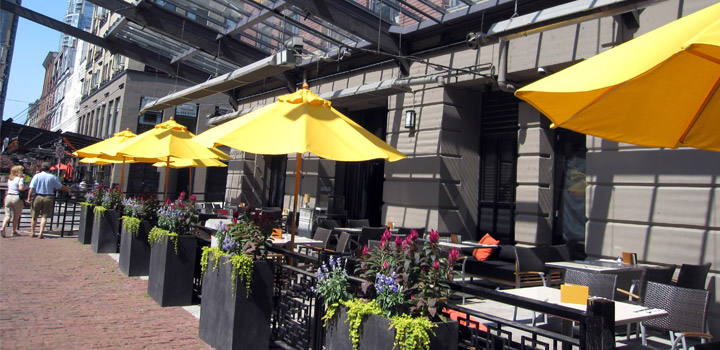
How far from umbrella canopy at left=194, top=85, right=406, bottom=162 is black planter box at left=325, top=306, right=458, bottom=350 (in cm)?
201

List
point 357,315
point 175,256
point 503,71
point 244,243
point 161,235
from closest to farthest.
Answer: point 357,315 < point 244,243 < point 175,256 < point 161,235 < point 503,71

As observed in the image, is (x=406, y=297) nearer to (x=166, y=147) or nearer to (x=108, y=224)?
(x=166, y=147)

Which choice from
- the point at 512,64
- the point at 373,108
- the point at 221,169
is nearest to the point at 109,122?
the point at 221,169

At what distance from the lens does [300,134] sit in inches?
218

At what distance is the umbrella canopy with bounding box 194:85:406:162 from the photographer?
5.43 m

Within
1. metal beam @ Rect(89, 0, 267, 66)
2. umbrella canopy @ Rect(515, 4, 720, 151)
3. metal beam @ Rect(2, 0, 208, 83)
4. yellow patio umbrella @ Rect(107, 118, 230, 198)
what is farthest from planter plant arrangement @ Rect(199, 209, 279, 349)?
metal beam @ Rect(2, 0, 208, 83)

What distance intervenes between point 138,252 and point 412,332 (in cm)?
690

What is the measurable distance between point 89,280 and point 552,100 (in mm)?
7820

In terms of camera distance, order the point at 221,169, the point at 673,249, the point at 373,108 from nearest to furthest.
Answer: the point at 673,249
the point at 373,108
the point at 221,169

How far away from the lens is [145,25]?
1430cm

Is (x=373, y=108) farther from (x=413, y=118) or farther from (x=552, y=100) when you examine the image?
(x=552, y=100)

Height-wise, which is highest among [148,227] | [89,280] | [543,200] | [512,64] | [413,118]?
[512,64]

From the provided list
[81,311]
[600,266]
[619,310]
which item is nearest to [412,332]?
[619,310]

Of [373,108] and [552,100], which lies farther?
[373,108]
